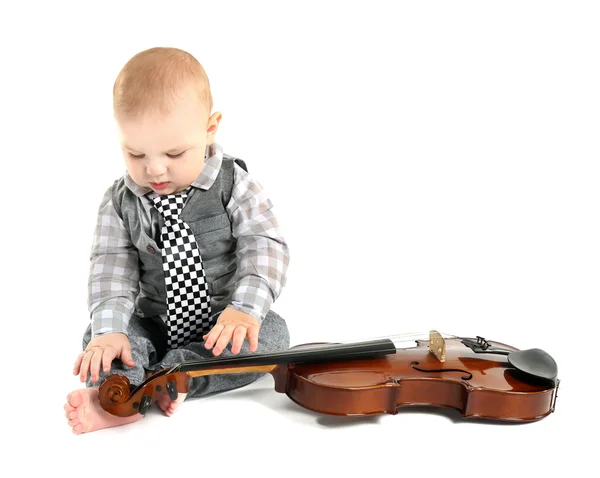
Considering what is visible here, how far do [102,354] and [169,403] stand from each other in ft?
0.64

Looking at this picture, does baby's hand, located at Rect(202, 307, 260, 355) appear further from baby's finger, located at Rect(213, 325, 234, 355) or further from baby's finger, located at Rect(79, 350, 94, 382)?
baby's finger, located at Rect(79, 350, 94, 382)

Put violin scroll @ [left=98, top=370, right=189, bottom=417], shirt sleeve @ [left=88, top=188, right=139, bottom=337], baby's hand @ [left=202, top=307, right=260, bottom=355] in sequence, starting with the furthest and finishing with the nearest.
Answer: shirt sleeve @ [left=88, top=188, right=139, bottom=337] → baby's hand @ [left=202, top=307, right=260, bottom=355] → violin scroll @ [left=98, top=370, right=189, bottom=417]

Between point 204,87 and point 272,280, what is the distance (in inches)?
20.7

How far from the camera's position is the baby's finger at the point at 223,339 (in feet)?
6.39

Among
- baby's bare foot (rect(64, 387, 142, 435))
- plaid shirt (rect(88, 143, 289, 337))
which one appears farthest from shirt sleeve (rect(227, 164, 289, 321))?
baby's bare foot (rect(64, 387, 142, 435))

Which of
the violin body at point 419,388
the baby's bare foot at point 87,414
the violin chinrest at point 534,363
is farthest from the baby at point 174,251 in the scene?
the violin chinrest at point 534,363

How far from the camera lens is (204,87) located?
2014 mm

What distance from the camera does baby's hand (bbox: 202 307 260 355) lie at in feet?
6.46

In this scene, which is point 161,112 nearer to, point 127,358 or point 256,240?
point 256,240

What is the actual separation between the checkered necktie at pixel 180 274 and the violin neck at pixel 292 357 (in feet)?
0.96

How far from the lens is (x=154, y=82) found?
1.93 m

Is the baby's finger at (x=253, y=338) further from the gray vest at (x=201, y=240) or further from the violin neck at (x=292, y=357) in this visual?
the gray vest at (x=201, y=240)

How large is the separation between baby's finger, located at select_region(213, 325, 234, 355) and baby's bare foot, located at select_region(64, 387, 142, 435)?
0.88 feet

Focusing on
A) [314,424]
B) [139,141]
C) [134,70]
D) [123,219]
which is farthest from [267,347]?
[134,70]
